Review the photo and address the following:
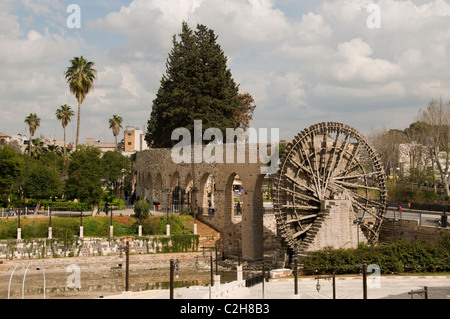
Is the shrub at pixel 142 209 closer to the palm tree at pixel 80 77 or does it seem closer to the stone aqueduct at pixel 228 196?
the stone aqueduct at pixel 228 196

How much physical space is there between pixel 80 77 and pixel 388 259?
25.3 meters

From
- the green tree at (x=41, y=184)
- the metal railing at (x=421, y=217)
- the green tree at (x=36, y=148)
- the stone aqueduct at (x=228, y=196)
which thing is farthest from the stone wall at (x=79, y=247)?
the green tree at (x=36, y=148)

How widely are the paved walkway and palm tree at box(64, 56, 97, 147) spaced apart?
21.5m

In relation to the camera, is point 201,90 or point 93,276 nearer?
point 93,276

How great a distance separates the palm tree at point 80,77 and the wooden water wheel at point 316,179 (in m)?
18.7

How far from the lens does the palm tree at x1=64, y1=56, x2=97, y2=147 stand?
118 ft

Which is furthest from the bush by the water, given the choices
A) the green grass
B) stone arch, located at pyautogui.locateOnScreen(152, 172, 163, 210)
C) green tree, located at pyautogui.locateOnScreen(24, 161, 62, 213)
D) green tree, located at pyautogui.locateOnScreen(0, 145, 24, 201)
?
green tree, located at pyautogui.locateOnScreen(0, 145, 24, 201)

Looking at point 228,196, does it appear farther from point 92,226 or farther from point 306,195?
point 92,226

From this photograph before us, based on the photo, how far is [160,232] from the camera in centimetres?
2805

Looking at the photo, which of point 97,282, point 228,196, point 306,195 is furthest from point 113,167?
point 306,195

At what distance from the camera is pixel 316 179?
2397 centimetres

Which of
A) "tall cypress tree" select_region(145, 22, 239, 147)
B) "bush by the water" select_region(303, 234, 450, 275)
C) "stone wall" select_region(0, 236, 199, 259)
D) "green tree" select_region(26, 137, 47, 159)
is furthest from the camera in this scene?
"green tree" select_region(26, 137, 47, 159)

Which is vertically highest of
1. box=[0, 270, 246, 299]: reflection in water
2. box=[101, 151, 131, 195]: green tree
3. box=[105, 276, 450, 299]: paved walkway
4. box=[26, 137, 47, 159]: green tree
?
box=[26, 137, 47, 159]: green tree

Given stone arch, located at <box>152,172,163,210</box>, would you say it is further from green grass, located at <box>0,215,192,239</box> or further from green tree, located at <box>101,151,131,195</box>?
green grass, located at <box>0,215,192,239</box>
